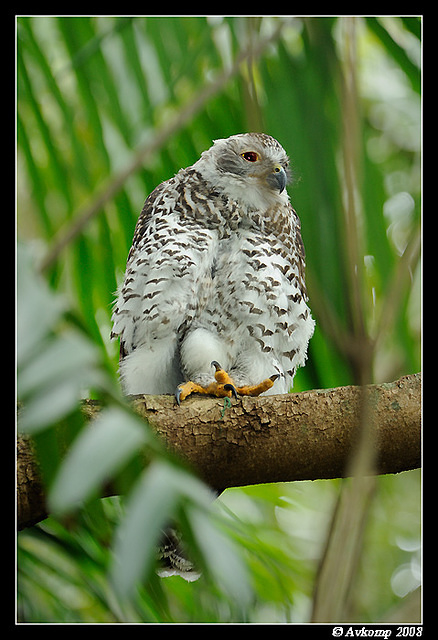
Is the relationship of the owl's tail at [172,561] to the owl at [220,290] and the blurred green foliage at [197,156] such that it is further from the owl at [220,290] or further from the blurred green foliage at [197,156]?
the owl at [220,290]

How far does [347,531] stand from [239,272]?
0.55 meters

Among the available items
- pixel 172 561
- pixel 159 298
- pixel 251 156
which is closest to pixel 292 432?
pixel 172 561

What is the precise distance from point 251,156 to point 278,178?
0.27 feet

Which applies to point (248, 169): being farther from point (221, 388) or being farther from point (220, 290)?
point (221, 388)

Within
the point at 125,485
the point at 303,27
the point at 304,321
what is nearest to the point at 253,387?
the point at 304,321

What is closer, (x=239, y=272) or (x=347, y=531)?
(x=347, y=531)

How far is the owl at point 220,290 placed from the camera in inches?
47.4

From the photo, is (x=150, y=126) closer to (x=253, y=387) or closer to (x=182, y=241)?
(x=182, y=241)

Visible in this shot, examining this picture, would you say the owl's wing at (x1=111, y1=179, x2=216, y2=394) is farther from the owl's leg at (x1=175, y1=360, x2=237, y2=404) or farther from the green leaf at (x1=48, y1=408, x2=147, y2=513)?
the green leaf at (x1=48, y1=408, x2=147, y2=513)

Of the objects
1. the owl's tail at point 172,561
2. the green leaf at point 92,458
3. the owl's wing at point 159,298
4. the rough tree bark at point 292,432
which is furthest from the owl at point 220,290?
the green leaf at point 92,458

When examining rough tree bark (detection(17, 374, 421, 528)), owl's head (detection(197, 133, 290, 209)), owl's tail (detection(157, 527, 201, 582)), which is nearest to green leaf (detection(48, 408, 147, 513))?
owl's tail (detection(157, 527, 201, 582))

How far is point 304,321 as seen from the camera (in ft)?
4.08

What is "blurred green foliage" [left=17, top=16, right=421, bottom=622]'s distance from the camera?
2.59 ft

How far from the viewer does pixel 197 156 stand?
1.10 meters
